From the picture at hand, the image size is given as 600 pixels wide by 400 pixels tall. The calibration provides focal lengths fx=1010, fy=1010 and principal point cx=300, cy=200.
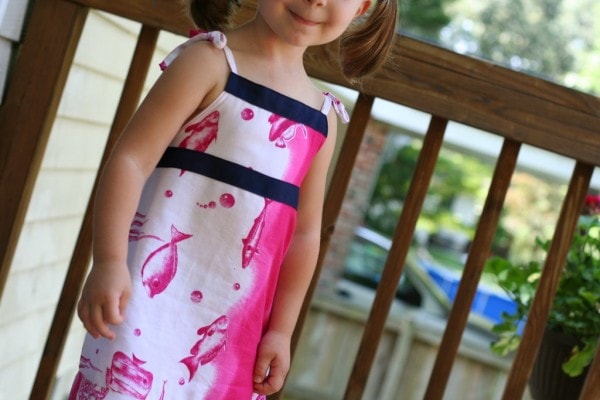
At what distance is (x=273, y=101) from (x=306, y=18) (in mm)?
152

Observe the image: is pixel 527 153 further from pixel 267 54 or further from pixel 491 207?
pixel 267 54

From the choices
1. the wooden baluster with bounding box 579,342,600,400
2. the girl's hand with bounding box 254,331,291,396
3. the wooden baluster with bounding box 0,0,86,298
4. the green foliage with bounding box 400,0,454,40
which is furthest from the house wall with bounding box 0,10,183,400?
the green foliage with bounding box 400,0,454,40

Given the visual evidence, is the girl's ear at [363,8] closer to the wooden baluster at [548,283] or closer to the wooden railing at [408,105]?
the wooden railing at [408,105]

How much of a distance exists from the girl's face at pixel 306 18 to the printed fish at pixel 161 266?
38 centimetres

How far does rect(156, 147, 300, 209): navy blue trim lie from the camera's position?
1684 mm

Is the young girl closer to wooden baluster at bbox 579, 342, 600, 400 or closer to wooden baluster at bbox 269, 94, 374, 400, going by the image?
wooden baluster at bbox 269, 94, 374, 400

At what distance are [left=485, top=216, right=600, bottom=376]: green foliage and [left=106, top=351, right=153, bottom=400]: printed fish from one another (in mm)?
1305

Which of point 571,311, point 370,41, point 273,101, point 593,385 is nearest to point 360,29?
point 370,41

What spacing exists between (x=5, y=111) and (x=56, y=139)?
88 centimetres

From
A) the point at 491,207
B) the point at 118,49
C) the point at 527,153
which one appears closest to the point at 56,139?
the point at 118,49

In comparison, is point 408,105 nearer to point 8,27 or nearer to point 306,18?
point 306,18

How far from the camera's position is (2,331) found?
3.08 m

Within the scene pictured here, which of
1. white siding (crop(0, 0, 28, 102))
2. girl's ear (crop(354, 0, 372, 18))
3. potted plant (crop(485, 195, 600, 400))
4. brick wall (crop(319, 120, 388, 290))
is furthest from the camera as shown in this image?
brick wall (crop(319, 120, 388, 290))

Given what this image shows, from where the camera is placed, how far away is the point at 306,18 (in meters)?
1.67
